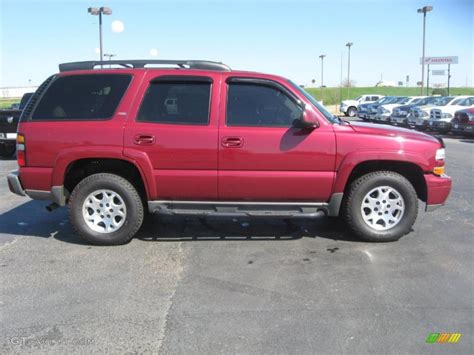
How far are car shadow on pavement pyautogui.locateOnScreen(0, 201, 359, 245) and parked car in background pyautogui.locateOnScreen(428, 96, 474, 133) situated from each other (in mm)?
16466

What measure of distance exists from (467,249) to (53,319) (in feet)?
13.7

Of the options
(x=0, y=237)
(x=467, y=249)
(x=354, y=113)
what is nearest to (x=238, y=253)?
(x=467, y=249)

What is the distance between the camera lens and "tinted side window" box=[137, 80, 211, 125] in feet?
16.8

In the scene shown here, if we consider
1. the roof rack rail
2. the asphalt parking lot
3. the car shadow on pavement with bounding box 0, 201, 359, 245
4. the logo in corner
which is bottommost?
the logo in corner

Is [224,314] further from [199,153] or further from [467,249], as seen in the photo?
[467,249]

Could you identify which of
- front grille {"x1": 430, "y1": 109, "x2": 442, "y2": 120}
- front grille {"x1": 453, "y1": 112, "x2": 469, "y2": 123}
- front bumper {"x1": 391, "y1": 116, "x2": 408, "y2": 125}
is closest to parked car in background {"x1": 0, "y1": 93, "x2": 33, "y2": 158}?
front grille {"x1": 453, "y1": 112, "x2": 469, "y2": 123}

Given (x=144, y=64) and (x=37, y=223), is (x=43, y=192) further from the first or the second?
(x=144, y=64)

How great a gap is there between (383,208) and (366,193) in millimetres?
294

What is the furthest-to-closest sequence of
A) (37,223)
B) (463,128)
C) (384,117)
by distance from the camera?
(384,117) → (463,128) → (37,223)

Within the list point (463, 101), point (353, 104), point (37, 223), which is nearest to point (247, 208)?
point (37, 223)

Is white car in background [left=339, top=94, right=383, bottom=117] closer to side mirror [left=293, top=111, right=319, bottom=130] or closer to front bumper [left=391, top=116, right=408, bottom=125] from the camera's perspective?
front bumper [left=391, top=116, right=408, bottom=125]

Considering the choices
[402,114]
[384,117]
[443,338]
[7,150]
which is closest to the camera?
[443,338]

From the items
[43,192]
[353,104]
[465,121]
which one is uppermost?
[353,104]

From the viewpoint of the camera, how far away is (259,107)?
5164mm
